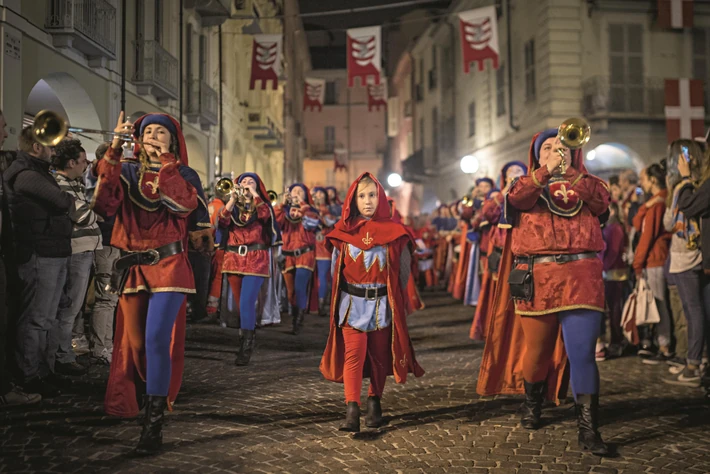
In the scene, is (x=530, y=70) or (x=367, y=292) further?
(x=530, y=70)

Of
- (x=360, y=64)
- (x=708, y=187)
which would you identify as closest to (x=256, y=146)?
(x=360, y=64)

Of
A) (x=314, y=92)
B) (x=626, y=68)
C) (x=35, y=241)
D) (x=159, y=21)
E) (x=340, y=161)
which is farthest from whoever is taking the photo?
(x=340, y=161)

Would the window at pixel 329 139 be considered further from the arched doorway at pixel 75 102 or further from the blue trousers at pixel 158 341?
the blue trousers at pixel 158 341

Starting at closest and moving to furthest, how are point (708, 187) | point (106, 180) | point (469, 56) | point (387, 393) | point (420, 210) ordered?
point (106, 180), point (708, 187), point (387, 393), point (469, 56), point (420, 210)

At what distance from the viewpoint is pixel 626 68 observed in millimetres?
23406

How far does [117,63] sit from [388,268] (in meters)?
9.01

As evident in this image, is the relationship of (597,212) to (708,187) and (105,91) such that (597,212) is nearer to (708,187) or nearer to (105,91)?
(708,187)

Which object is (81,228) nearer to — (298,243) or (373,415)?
(373,415)

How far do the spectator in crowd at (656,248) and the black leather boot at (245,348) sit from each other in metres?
4.24

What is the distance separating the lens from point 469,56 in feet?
58.5

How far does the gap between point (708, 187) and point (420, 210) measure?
4140cm

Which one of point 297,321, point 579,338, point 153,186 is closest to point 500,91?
point 297,321

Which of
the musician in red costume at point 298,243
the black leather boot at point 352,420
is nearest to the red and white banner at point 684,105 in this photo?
the musician in red costume at point 298,243

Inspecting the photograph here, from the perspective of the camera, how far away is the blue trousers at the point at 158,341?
4.53m
